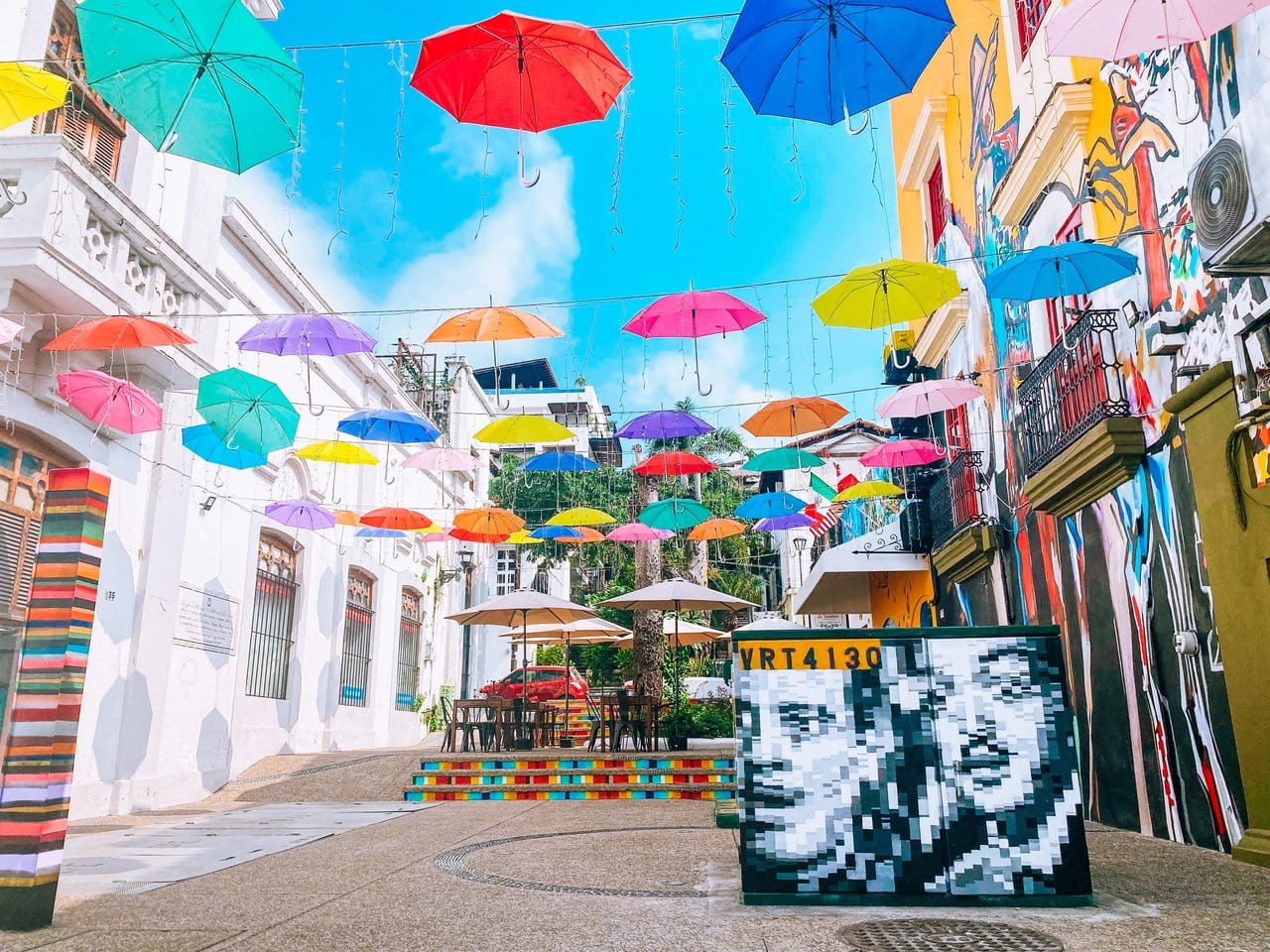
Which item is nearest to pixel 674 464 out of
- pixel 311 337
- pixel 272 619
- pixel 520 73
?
pixel 311 337

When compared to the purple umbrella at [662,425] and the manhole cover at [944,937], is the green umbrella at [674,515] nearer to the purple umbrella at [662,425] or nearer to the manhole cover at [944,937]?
the purple umbrella at [662,425]

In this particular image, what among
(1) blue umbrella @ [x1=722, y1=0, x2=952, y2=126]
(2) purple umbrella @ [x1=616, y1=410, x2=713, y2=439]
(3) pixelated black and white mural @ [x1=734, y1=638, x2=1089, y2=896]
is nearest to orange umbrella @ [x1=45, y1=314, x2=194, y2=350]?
(2) purple umbrella @ [x1=616, y1=410, x2=713, y2=439]

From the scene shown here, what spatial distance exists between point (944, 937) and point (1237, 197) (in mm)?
3577

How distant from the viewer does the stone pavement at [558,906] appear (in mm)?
3805

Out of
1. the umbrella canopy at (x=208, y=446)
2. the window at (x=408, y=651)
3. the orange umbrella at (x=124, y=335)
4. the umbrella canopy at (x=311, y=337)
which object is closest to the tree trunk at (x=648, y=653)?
the window at (x=408, y=651)

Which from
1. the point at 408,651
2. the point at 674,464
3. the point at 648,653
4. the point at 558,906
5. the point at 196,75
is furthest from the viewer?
the point at 408,651

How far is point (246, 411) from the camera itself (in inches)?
397

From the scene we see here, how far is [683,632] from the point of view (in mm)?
17641

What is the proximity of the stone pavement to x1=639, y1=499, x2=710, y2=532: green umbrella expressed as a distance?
7.13 m

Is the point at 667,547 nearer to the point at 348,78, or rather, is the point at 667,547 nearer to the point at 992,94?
the point at 992,94

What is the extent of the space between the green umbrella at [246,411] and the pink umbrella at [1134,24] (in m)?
7.81

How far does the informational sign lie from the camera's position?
11.7 meters

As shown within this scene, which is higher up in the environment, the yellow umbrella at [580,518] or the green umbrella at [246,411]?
the green umbrella at [246,411]

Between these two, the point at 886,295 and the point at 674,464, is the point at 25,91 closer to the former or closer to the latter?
the point at 886,295
